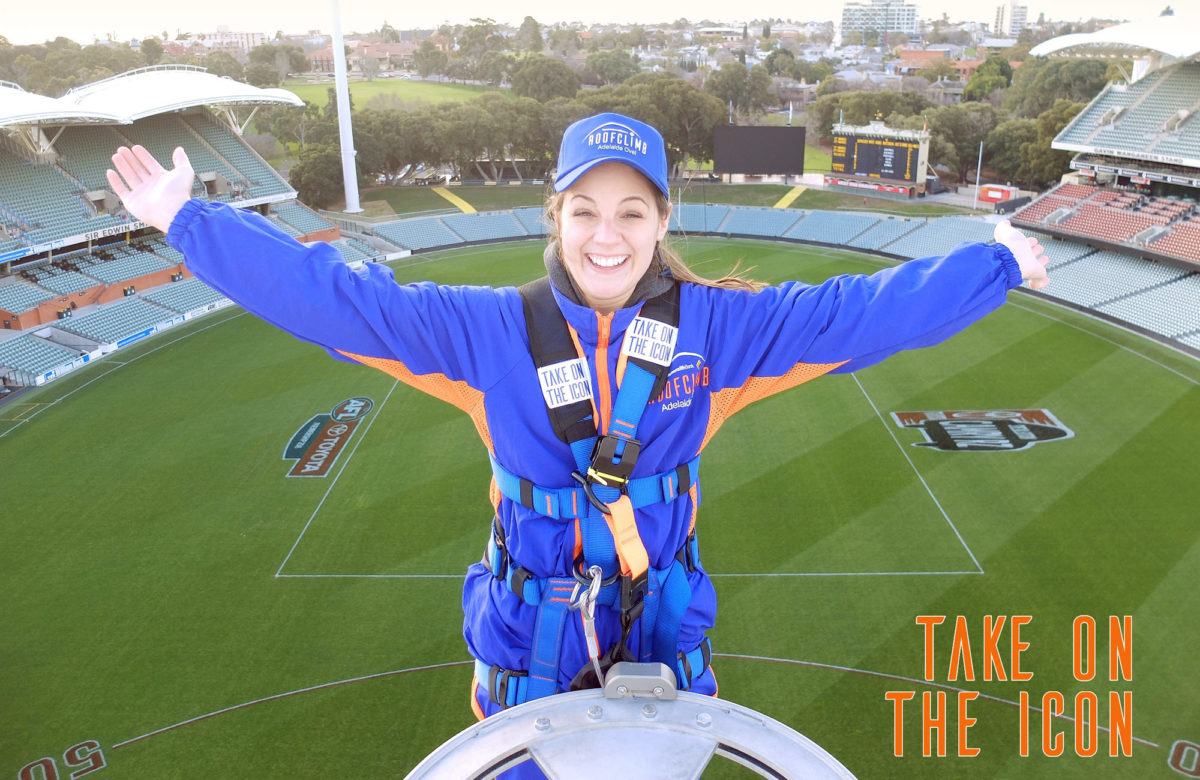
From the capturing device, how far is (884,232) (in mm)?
43094

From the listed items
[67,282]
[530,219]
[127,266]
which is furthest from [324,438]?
[530,219]

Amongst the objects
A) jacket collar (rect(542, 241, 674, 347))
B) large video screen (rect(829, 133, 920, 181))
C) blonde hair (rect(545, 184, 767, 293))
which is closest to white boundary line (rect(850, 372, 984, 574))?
blonde hair (rect(545, 184, 767, 293))

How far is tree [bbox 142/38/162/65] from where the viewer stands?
69625 mm

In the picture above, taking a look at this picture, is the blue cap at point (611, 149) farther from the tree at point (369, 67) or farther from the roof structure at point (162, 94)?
the tree at point (369, 67)

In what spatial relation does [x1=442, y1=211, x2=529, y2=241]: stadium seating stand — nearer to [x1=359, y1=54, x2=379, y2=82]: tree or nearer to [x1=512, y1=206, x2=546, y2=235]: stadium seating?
[x1=512, y1=206, x2=546, y2=235]: stadium seating

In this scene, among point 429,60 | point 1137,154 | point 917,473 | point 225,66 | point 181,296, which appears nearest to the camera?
point 917,473

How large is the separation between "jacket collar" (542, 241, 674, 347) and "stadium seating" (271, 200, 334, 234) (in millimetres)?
42915

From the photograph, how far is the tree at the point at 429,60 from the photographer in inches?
3605

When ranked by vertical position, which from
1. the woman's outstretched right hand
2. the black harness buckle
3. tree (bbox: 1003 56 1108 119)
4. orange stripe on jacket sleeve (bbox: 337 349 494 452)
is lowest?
tree (bbox: 1003 56 1108 119)

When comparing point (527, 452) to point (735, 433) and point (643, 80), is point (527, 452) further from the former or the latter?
point (643, 80)

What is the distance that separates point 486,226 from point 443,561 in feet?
103

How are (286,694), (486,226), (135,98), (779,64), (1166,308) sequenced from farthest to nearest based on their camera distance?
(779,64)
(486,226)
(135,98)
(1166,308)
(286,694)

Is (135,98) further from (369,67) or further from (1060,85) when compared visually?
(369,67)

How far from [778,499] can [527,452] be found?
16.8 m
